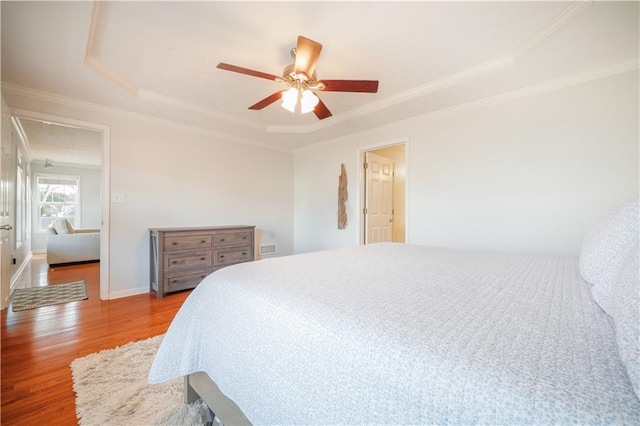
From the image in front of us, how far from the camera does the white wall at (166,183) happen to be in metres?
3.05

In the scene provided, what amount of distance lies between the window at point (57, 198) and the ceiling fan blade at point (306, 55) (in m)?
8.26

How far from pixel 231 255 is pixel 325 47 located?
2.80 meters

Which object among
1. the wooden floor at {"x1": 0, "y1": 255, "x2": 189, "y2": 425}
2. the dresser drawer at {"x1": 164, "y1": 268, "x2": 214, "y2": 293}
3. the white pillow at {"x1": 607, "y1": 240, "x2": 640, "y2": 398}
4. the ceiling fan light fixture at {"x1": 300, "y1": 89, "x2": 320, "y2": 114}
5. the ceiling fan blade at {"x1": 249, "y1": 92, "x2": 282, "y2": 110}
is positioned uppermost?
the ceiling fan blade at {"x1": 249, "y1": 92, "x2": 282, "y2": 110}

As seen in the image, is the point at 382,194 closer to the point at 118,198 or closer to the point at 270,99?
the point at 270,99

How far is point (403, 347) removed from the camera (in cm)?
58

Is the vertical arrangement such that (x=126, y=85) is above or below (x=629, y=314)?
above

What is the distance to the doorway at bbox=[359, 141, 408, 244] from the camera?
3896 mm

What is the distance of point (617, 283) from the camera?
66cm

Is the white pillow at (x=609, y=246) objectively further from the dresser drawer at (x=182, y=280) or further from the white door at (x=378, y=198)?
the dresser drawer at (x=182, y=280)

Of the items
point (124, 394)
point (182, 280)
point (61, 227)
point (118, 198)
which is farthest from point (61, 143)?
point (124, 394)

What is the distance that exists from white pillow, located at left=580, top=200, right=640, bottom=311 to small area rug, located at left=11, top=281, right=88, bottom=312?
4.37 meters

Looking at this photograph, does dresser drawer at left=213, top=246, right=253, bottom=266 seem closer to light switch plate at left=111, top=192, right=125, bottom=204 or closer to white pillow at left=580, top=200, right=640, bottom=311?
light switch plate at left=111, top=192, right=125, bottom=204

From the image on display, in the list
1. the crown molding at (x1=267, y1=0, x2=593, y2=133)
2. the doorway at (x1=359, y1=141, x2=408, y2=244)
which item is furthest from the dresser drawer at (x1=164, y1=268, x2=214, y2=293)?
the crown molding at (x1=267, y1=0, x2=593, y2=133)

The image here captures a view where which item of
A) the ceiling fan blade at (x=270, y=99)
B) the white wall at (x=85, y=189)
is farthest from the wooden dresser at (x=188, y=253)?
the white wall at (x=85, y=189)
